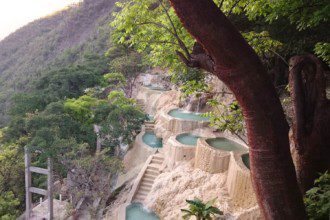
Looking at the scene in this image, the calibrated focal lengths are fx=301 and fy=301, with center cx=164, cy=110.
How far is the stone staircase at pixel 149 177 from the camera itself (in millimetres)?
12164

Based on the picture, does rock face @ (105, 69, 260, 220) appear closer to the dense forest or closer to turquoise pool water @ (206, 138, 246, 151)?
turquoise pool water @ (206, 138, 246, 151)

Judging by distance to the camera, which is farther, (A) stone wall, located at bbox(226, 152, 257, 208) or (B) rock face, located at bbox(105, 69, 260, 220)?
(B) rock face, located at bbox(105, 69, 260, 220)

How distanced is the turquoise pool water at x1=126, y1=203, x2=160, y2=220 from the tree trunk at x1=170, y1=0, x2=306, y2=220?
851cm

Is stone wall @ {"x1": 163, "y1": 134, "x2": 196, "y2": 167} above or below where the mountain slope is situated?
below

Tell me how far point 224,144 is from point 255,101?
1047cm

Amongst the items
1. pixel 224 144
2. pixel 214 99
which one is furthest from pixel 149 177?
pixel 214 99

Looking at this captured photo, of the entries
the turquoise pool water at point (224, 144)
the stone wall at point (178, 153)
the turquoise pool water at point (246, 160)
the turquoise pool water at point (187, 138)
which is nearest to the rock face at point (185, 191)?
the stone wall at point (178, 153)

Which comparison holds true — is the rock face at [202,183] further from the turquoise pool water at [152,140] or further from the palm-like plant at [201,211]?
the turquoise pool water at [152,140]

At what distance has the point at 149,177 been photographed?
13.0 meters

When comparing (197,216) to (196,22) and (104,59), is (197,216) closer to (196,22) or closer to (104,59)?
(196,22)

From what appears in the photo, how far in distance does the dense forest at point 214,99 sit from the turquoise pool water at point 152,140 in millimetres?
796

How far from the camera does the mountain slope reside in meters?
47.4

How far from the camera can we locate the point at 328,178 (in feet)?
12.5

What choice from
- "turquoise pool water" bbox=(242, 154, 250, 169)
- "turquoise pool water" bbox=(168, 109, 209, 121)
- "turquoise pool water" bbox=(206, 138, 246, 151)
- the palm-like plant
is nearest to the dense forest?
"turquoise pool water" bbox=(242, 154, 250, 169)
